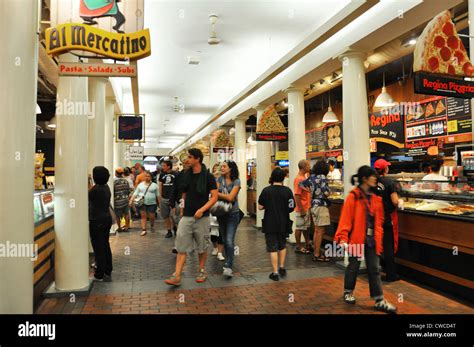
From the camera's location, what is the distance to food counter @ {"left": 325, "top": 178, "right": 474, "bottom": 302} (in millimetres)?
4375

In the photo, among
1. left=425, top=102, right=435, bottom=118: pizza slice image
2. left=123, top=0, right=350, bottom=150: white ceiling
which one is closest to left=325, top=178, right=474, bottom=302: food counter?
left=123, top=0, right=350, bottom=150: white ceiling

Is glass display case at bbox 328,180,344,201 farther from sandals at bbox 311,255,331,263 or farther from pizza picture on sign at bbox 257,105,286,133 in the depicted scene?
pizza picture on sign at bbox 257,105,286,133

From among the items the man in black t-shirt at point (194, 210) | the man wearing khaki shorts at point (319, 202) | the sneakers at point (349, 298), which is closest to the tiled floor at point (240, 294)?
the sneakers at point (349, 298)

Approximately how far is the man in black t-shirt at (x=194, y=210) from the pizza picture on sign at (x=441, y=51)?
112 inches

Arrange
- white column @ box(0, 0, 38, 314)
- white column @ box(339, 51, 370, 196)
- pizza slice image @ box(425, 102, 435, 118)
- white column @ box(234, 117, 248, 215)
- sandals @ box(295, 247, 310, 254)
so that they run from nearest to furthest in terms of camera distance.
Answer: white column @ box(0, 0, 38, 314) → white column @ box(339, 51, 370, 196) → sandals @ box(295, 247, 310, 254) → pizza slice image @ box(425, 102, 435, 118) → white column @ box(234, 117, 248, 215)

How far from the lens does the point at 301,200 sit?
22.8 feet

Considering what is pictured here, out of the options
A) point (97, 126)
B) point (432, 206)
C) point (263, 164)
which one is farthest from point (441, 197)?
point (97, 126)

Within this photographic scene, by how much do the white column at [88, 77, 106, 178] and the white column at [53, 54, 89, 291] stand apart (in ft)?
9.67

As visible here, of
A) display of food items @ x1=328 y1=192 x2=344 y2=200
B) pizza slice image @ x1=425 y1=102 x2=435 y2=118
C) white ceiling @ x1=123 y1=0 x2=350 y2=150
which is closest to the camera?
white ceiling @ x1=123 y1=0 x2=350 y2=150

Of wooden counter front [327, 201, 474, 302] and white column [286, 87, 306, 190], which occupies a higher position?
white column [286, 87, 306, 190]

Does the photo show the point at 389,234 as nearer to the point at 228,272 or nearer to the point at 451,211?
the point at 451,211

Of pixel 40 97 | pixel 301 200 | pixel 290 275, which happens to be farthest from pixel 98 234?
pixel 40 97

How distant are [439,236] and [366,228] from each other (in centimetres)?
134
